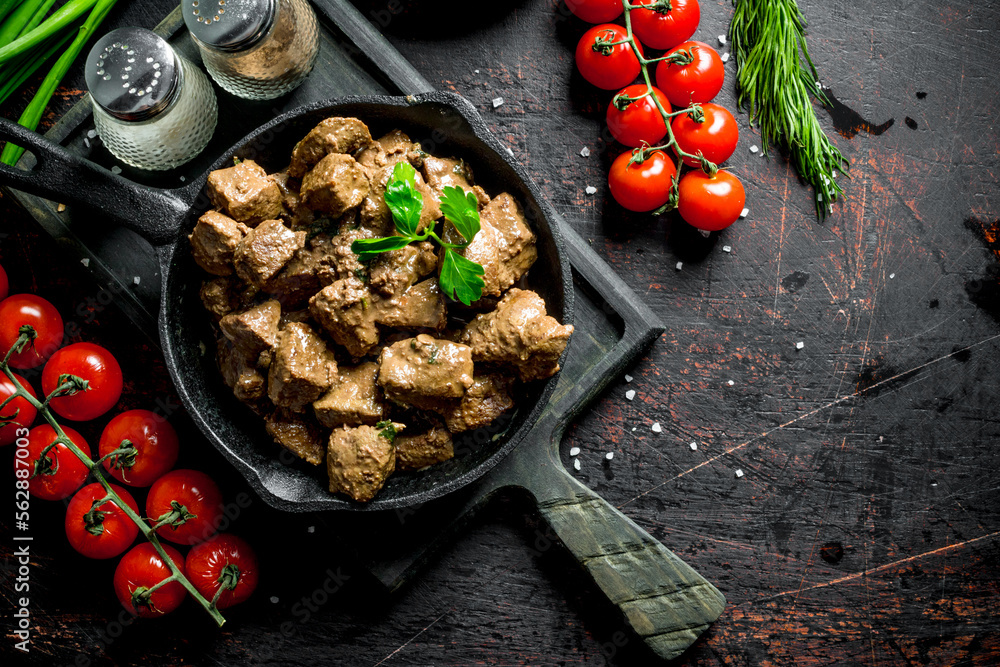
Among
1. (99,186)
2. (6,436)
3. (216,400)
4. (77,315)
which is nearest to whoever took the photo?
(99,186)

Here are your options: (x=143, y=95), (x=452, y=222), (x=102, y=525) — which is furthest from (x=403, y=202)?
(x=102, y=525)

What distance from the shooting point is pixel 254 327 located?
7.06 feet

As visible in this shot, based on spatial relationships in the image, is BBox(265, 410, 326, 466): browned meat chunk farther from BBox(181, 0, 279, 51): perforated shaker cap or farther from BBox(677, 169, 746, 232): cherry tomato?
BBox(677, 169, 746, 232): cherry tomato

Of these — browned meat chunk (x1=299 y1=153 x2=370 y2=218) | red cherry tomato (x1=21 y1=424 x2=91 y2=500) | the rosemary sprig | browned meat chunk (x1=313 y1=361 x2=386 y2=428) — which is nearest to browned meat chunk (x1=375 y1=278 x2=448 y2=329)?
browned meat chunk (x1=313 y1=361 x2=386 y2=428)

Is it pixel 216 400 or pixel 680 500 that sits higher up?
pixel 216 400

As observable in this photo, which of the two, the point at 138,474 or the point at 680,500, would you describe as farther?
the point at 680,500

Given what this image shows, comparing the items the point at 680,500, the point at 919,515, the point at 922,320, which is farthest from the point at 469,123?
the point at 919,515

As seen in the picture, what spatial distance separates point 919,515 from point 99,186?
11.9 ft

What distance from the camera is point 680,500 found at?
290 cm

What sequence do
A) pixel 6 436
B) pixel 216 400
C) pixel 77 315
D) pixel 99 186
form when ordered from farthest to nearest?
pixel 77 315, pixel 6 436, pixel 216 400, pixel 99 186

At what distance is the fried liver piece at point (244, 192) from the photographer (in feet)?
7.20

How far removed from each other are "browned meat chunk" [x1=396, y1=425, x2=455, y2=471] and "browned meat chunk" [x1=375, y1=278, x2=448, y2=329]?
1.27 ft

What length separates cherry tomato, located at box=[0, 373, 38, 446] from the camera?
264cm

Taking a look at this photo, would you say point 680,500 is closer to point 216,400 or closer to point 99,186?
point 216,400
